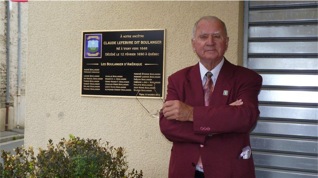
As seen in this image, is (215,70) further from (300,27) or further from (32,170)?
(32,170)

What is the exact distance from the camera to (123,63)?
4.79 metres

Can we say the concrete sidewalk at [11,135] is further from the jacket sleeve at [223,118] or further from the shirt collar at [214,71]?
the jacket sleeve at [223,118]

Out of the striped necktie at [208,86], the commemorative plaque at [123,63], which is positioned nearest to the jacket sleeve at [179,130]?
the striped necktie at [208,86]

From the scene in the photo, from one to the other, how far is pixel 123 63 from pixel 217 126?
236 cm

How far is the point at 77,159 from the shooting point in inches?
134

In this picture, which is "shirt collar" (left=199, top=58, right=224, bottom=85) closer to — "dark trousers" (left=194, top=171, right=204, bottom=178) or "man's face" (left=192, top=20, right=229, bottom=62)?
"man's face" (left=192, top=20, right=229, bottom=62)

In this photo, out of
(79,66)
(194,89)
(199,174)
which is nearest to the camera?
(199,174)

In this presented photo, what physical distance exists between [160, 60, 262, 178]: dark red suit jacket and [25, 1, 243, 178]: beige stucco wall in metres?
1.44

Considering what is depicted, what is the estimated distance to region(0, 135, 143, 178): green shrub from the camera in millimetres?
3404

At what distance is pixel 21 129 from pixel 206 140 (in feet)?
37.7

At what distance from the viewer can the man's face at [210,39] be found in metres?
2.90

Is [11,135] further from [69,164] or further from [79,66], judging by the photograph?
[69,164]

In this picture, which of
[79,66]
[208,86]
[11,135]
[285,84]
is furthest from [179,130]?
[11,135]

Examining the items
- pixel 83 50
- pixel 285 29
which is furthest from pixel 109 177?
pixel 285 29
